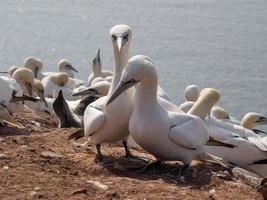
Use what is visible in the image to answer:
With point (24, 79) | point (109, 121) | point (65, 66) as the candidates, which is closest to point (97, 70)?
point (65, 66)

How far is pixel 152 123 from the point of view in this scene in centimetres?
491

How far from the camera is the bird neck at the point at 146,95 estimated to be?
497cm

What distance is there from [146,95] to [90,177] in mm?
694

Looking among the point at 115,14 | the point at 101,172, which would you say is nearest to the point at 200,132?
the point at 101,172

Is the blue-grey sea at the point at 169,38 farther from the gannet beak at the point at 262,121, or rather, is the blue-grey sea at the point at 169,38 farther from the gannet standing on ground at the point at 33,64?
the gannet standing on ground at the point at 33,64

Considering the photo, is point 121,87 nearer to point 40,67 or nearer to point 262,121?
point 262,121

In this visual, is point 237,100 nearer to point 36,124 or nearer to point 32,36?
point 36,124

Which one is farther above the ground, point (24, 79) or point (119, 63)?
point (119, 63)

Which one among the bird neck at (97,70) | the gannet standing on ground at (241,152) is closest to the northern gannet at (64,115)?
the gannet standing on ground at (241,152)

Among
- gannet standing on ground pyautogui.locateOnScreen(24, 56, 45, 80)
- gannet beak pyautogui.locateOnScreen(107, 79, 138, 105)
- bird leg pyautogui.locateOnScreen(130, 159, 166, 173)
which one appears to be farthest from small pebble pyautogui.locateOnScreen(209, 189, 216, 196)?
gannet standing on ground pyautogui.locateOnScreen(24, 56, 45, 80)

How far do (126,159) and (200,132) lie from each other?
0.59 metres

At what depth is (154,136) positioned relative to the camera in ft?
16.1

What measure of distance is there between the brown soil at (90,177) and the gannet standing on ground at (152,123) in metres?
0.16

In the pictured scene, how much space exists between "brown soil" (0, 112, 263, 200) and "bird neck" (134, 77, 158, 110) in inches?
17.7
